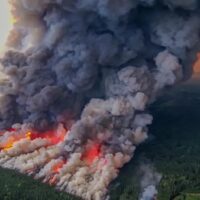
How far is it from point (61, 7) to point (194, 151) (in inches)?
910

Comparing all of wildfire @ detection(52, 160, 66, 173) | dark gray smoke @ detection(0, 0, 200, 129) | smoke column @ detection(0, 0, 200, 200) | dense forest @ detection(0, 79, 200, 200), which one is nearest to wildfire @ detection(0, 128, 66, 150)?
smoke column @ detection(0, 0, 200, 200)

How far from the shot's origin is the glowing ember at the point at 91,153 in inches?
2699

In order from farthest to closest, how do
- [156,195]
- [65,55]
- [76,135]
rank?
[65,55] → [76,135] → [156,195]

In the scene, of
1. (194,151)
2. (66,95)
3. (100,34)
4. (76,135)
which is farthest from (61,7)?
(194,151)

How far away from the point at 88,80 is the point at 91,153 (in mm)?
7925

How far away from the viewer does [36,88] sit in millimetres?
72625

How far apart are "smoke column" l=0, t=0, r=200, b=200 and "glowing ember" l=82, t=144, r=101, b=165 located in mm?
108

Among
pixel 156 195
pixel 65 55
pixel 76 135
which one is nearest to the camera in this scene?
pixel 156 195

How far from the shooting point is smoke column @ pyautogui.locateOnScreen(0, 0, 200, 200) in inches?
2633

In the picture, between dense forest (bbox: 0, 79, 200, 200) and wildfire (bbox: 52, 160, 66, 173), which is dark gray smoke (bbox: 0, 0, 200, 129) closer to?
wildfire (bbox: 52, 160, 66, 173)

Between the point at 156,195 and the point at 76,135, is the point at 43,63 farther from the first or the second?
the point at 156,195

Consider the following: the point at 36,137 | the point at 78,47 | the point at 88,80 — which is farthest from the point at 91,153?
the point at 78,47

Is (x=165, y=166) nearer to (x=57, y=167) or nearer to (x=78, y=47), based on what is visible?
(x=57, y=167)

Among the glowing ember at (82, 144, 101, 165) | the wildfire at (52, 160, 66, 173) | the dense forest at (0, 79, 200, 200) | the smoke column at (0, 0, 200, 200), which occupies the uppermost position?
the smoke column at (0, 0, 200, 200)
